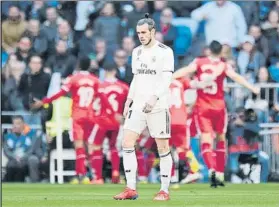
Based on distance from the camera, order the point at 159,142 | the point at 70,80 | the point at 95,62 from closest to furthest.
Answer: the point at 159,142 → the point at 70,80 → the point at 95,62

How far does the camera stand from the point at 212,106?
18.4 meters

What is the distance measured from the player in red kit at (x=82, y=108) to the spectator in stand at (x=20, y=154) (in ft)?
3.14

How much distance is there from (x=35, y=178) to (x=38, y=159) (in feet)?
1.20

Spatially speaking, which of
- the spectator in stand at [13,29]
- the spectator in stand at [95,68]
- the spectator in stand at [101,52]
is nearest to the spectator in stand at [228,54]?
the spectator in stand at [101,52]

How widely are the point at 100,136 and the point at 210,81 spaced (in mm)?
A: 3137

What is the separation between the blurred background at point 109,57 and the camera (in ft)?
67.8

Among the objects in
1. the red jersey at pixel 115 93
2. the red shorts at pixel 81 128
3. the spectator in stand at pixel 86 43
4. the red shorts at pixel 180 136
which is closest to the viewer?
the red shorts at pixel 180 136

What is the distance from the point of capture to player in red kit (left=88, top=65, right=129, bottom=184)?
2002cm

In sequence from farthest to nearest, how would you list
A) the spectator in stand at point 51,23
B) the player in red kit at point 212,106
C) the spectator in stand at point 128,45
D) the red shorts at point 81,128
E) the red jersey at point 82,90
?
the spectator in stand at point 51,23, the spectator in stand at point 128,45, the red shorts at point 81,128, the red jersey at point 82,90, the player in red kit at point 212,106

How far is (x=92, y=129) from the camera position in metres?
20.6

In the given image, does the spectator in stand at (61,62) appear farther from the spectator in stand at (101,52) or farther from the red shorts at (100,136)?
the red shorts at (100,136)

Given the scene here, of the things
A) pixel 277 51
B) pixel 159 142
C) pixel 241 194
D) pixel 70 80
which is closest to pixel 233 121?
pixel 277 51

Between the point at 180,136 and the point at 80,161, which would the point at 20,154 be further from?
the point at 180,136

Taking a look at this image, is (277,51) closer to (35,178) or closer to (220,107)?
(220,107)
